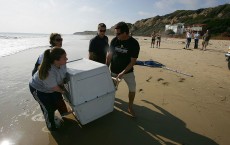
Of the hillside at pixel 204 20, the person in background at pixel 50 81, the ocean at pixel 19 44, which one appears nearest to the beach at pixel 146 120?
the person in background at pixel 50 81

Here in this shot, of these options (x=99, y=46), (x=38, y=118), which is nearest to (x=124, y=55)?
(x=99, y=46)

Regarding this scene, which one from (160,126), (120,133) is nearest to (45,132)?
(120,133)

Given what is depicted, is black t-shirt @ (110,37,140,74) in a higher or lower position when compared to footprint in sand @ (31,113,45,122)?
higher

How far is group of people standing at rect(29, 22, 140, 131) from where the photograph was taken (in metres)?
3.40

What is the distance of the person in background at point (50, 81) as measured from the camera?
133 inches

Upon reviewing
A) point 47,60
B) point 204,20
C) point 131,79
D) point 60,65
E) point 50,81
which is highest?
point 204,20

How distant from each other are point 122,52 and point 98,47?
106 centimetres

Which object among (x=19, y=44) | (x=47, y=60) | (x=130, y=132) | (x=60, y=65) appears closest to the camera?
(x=47, y=60)

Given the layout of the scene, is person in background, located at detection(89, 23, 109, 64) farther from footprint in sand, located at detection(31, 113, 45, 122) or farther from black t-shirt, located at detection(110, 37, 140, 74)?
footprint in sand, located at detection(31, 113, 45, 122)

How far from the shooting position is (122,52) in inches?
176

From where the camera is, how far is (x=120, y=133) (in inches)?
153

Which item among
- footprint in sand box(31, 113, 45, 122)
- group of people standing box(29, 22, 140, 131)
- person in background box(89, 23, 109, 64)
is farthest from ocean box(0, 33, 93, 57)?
group of people standing box(29, 22, 140, 131)

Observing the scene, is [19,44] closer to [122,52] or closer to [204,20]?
[122,52]

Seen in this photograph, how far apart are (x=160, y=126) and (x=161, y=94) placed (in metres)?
1.78
